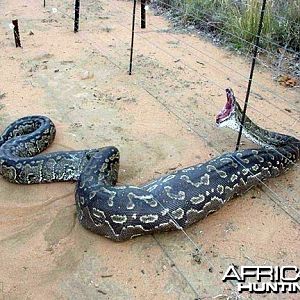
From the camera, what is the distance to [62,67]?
902 centimetres

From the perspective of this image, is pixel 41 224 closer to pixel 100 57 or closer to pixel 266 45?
pixel 100 57

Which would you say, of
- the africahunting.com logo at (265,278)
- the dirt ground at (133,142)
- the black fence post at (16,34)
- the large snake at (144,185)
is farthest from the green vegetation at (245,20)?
the africahunting.com logo at (265,278)

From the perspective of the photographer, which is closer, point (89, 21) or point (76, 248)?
point (76, 248)

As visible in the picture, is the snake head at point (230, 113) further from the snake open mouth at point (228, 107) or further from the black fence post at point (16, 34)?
the black fence post at point (16, 34)

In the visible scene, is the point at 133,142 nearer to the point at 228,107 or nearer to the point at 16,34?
the point at 228,107

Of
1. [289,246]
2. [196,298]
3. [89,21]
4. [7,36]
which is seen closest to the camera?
[196,298]

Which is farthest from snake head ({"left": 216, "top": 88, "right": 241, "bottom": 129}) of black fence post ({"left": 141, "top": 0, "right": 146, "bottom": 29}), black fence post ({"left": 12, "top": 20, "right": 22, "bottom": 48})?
black fence post ({"left": 12, "top": 20, "right": 22, "bottom": 48})

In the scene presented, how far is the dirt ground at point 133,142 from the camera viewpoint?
4.27 m

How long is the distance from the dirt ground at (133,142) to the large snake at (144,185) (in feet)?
0.57

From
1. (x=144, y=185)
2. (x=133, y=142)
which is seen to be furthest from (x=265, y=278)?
(x=133, y=142)

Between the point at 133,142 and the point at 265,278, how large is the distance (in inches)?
114

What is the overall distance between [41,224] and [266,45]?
21.0 feet

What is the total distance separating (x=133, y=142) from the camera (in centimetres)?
644

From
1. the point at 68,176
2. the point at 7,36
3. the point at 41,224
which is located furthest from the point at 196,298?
the point at 7,36
